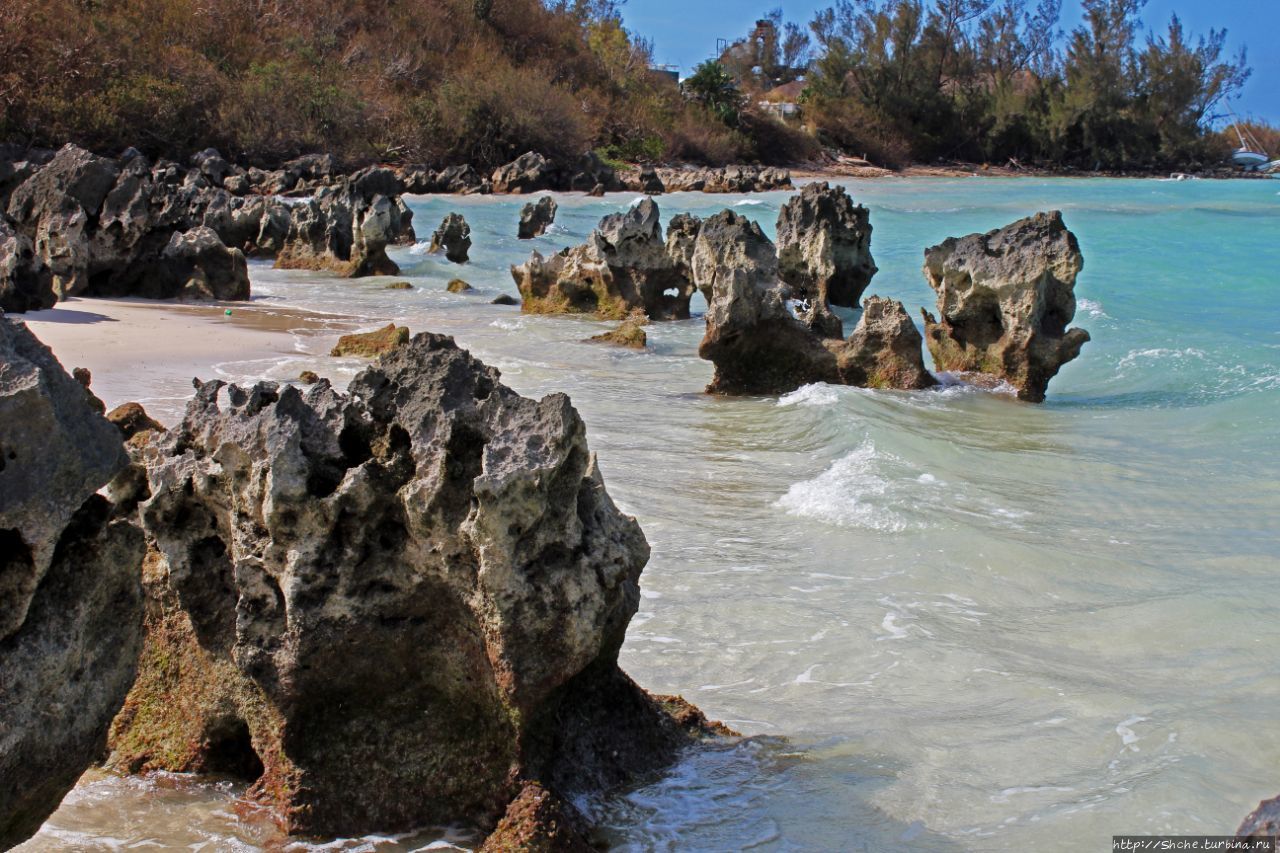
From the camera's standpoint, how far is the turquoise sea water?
3.36m

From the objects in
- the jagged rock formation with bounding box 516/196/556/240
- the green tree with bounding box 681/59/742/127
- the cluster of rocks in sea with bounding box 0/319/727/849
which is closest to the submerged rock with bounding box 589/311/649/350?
the cluster of rocks in sea with bounding box 0/319/727/849

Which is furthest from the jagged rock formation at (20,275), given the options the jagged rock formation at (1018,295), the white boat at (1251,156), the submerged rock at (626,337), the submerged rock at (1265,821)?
the white boat at (1251,156)

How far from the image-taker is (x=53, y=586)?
7.55ft

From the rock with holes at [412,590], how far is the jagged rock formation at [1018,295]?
7411 mm

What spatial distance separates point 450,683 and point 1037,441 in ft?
20.9

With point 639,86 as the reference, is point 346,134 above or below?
below

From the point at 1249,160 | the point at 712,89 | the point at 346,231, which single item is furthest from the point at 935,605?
the point at 1249,160

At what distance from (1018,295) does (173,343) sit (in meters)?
6.80

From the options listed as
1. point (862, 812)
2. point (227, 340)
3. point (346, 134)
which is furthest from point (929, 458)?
point (346, 134)

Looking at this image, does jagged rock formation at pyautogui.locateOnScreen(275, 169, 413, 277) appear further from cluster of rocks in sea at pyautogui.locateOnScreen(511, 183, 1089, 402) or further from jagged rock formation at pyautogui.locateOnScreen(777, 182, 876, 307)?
cluster of rocks in sea at pyautogui.locateOnScreen(511, 183, 1089, 402)

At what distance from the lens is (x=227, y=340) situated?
35.3 feet

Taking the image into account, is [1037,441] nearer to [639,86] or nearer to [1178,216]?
[1178,216]

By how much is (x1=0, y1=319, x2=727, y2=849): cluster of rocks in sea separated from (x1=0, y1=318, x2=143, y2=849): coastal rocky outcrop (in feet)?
2.23

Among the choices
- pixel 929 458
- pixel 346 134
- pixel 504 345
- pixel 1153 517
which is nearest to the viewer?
pixel 1153 517
